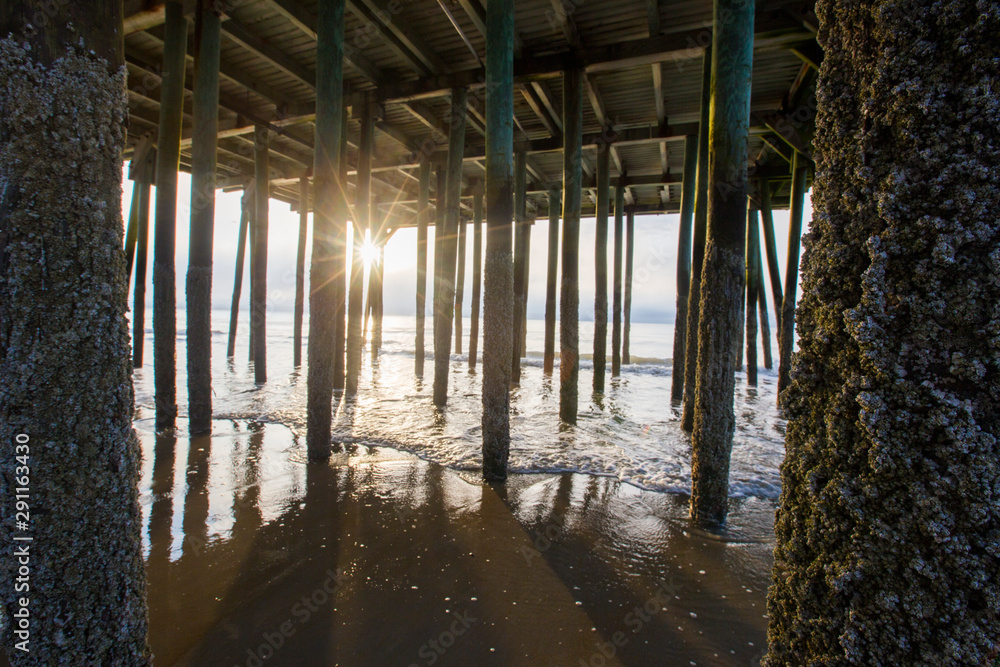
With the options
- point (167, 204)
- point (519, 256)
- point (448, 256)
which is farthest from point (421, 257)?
point (167, 204)

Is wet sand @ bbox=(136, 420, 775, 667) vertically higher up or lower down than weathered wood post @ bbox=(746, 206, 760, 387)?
lower down

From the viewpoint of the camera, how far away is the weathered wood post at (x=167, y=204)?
526 centimetres

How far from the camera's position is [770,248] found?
34.8ft

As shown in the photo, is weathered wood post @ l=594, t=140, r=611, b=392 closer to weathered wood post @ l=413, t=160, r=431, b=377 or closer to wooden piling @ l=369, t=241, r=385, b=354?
weathered wood post @ l=413, t=160, r=431, b=377

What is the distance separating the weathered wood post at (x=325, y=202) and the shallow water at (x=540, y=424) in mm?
Result: 1448

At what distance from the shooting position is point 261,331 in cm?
909

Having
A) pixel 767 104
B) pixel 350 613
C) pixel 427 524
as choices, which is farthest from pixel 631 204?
pixel 350 613

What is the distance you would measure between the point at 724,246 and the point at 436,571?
10.2 feet

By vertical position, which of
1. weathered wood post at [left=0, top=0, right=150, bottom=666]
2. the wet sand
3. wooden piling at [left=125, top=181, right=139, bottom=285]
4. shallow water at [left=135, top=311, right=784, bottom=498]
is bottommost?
the wet sand

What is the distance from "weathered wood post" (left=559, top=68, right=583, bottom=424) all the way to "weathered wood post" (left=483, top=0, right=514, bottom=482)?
7.11 feet

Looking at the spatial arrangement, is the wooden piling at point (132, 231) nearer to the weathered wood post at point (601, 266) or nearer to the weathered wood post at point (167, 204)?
the weathered wood post at point (167, 204)

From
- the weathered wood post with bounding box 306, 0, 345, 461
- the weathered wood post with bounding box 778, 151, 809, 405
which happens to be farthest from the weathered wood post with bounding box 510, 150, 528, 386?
the weathered wood post with bounding box 778, 151, 809, 405

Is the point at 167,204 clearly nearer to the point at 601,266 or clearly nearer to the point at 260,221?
the point at 260,221

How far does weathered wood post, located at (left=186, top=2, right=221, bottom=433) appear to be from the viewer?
521cm
